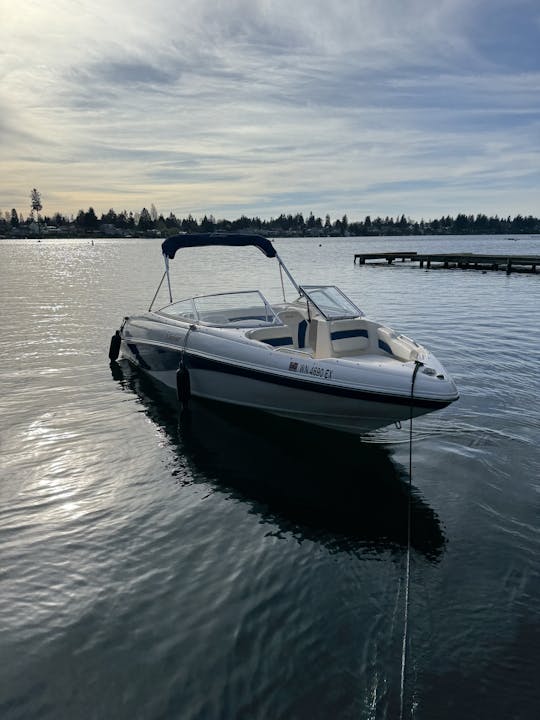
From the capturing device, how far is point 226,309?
12.4 meters

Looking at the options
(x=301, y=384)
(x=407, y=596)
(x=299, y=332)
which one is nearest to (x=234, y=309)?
(x=299, y=332)

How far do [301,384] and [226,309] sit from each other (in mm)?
4089

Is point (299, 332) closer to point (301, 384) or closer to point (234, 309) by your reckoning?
point (234, 309)

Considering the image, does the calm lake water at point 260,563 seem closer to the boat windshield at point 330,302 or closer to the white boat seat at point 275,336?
the white boat seat at point 275,336

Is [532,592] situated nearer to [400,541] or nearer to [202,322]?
[400,541]

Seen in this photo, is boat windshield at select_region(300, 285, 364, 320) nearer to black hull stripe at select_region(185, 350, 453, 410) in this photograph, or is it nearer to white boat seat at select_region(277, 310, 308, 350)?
white boat seat at select_region(277, 310, 308, 350)

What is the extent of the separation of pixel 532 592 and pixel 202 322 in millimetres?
8267

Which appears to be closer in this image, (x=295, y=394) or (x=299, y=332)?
(x=295, y=394)

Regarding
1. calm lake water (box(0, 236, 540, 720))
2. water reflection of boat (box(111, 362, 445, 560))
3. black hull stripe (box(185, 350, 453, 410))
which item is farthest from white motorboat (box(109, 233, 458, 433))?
calm lake water (box(0, 236, 540, 720))

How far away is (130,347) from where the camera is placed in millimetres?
14453

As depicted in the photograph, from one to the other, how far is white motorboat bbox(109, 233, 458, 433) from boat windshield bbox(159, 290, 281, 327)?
25 millimetres

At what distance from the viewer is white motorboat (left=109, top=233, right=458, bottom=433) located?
8344 mm

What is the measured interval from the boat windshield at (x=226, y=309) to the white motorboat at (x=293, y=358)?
2 cm

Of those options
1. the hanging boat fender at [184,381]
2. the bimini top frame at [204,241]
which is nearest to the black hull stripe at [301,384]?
the hanging boat fender at [184,381]
